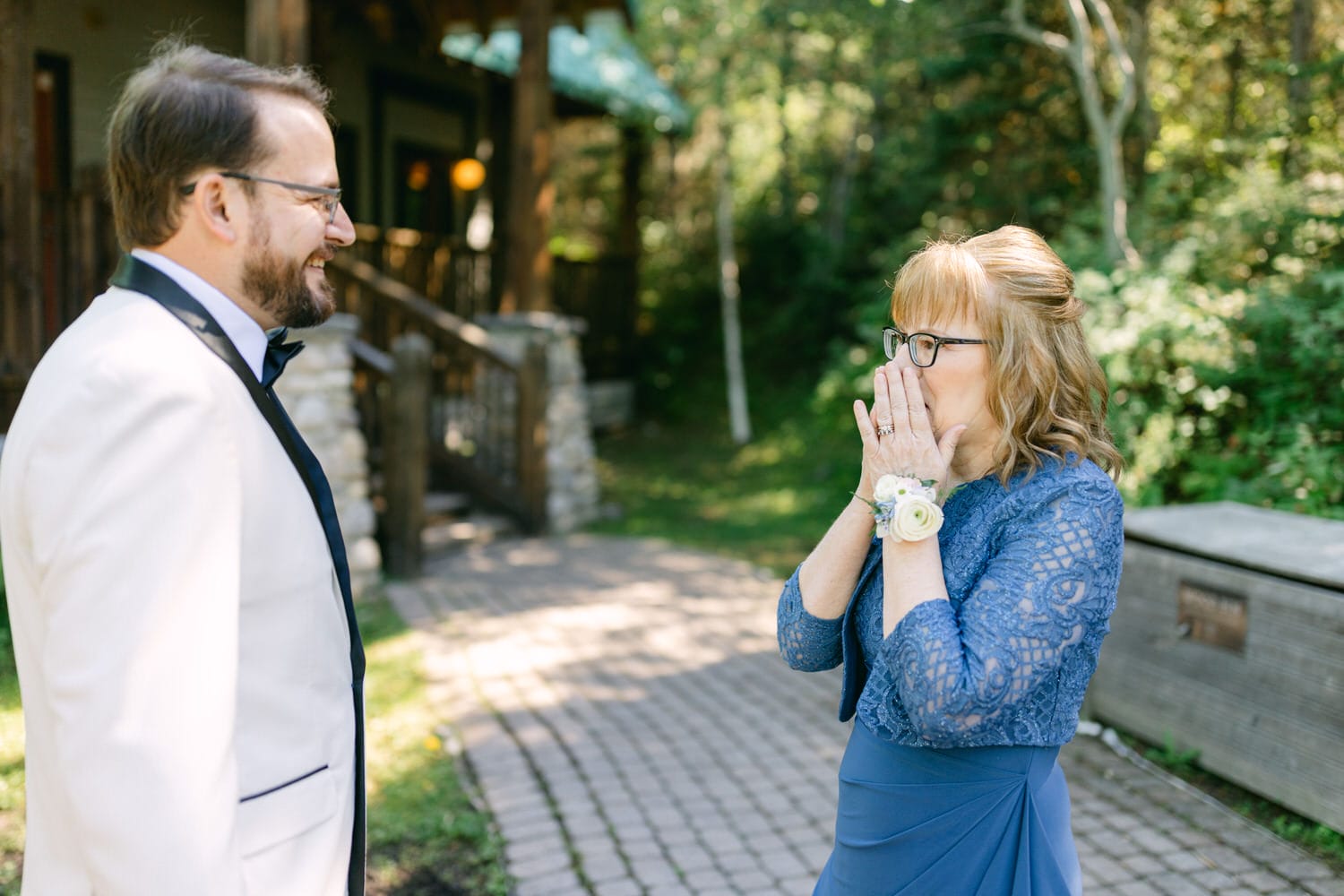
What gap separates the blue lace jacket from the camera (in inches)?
64.8

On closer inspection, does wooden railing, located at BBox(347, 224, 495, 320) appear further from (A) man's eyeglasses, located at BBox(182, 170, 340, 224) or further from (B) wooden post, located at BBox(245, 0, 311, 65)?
(A) man's eyeglasses, located at BBox(182, 170, 340, 224)

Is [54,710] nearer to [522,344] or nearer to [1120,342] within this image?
[1120,342]

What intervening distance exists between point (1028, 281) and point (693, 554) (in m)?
6.71

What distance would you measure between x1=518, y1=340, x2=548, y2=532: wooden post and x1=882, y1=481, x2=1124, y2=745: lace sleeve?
723 centimetres

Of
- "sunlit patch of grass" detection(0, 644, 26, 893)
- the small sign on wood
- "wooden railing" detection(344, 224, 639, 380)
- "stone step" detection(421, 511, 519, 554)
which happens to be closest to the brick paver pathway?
the small sign on wood

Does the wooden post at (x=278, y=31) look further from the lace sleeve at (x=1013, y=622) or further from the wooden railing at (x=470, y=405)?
the lace sleeve at (x=1013, y=622)

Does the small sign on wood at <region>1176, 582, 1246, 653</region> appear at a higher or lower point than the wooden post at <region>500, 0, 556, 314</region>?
lower

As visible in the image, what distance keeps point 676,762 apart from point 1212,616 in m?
2.19

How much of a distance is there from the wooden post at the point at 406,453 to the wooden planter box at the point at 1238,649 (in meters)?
4.49

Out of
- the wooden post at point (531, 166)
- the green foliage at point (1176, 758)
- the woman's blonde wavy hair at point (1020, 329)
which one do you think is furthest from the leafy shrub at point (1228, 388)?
the wooden post at point (531, 166)

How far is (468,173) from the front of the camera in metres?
14.0

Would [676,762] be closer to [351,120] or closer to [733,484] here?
[733,484]

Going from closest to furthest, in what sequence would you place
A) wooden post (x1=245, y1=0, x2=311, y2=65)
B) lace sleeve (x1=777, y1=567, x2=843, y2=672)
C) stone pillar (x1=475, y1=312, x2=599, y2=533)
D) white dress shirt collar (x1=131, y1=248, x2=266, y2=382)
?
1. white dress shirt collar (x1=131, y1=248, x2=266, y2=382)
2. lace sleeve (x1=777, y1=567, x2=843, y2=672)
3. wooden post (x1=245, y1=0, x2=311, y2=65)
4. stone pillar (x1=475, y1=312, x2=599, y2=533)

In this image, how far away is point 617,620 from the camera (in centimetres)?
654
